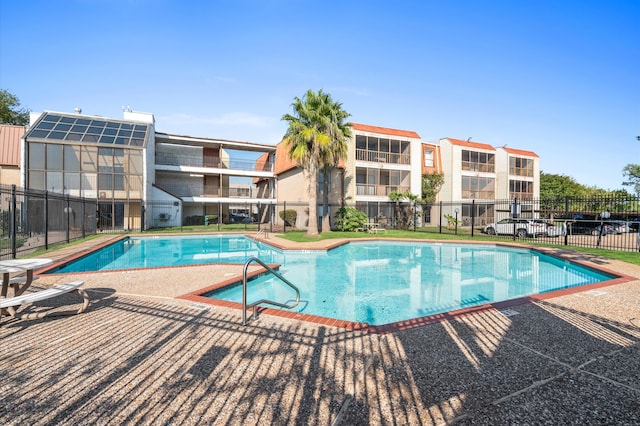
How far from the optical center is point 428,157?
27.4 meters

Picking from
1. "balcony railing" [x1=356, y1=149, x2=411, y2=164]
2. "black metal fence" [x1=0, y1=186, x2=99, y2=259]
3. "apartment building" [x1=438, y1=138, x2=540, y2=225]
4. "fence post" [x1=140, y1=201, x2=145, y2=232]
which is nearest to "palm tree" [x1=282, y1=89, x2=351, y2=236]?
"balcony railing" [x1=356, y1=149, x2=411, y2=164]

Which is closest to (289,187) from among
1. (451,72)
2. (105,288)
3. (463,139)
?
(451,72)

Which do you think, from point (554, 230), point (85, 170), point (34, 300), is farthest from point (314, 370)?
point (85, 170)

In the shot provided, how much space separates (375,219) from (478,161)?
12234 mm

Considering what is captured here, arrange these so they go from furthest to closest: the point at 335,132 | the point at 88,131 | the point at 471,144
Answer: the point at 471,144, the point at 88,131, the point at 335,132

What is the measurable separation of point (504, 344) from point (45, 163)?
2562 cm

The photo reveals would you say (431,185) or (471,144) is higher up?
(471,144)

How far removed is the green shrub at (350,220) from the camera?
64.3ft

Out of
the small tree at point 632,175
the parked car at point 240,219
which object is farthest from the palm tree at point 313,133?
the small tree at point 632,175

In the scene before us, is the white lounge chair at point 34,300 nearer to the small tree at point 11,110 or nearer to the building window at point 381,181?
the building window at point 381,181

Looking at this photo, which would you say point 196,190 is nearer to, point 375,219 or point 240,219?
point 240,219

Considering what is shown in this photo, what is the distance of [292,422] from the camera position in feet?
7.04

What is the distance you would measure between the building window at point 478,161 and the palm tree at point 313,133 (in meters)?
15.4

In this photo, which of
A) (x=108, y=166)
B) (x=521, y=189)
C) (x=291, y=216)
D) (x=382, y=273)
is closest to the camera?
(x=382, y=273)
